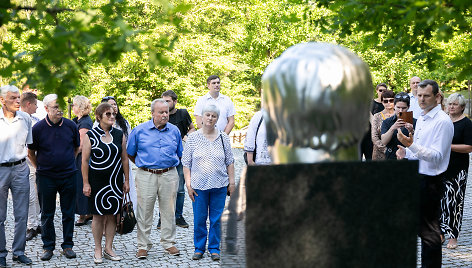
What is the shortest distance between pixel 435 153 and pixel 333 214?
13.1 feet

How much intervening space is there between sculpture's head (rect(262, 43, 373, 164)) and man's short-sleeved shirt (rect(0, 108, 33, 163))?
5997 millimetres

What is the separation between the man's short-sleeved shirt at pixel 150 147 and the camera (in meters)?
7.89

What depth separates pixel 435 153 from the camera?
19.1ft

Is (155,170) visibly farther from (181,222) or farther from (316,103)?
(316,103)

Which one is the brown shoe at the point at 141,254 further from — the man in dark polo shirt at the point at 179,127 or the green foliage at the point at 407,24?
the green foliage at the point at 407,24

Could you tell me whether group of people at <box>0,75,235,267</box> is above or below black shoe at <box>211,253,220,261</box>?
above

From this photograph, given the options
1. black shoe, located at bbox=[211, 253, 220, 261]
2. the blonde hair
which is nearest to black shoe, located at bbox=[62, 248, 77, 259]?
Answer: black shoe, located at bbox=[211, 253, 220, 261]

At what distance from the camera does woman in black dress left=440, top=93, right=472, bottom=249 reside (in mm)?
7641

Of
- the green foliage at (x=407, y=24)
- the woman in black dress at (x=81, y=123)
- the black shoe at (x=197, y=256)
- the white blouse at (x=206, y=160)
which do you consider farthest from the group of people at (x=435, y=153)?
the woman in black dress at (x=81, y=123)

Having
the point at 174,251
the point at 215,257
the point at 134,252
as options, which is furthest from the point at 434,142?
the point at 134,252

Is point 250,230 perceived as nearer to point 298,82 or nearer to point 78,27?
point 298,82

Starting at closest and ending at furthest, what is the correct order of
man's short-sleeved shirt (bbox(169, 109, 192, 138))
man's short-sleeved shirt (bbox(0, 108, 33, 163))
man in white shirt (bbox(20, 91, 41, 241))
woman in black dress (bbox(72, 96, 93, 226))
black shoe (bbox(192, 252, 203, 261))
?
man's short-sleeved shirt (bbox(0, 108, 33, 163)) → black shoe (bbox(192, 252, 203, 261)) → man in white shirt (bbox(20, 91, 41, 241)) → woman in black dress (bbox(72, 96, 93, 226)) → man's short-sleeved shirt (bbox(169, 109, 192, 138))

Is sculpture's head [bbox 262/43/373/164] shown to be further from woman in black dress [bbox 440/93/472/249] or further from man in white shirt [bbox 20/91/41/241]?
man in white shirt [bbox 20/91/41/241]

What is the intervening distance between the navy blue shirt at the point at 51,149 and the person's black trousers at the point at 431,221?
4637 mm
